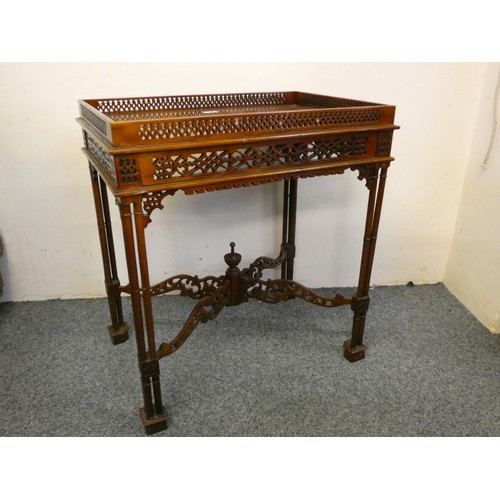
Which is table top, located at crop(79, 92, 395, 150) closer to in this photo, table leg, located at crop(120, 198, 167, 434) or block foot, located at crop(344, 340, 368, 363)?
table leg, located at crop(120, 198, 167, 434)

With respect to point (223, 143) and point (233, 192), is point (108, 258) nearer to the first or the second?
point (233, 192)

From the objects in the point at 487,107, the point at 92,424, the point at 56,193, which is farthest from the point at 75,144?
the point at 487,107

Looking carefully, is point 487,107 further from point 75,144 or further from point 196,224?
point 75,144

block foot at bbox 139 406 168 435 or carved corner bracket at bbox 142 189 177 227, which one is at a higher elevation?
carved corner bracket at bbox 142 189 177 227

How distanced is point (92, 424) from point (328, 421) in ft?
2.65

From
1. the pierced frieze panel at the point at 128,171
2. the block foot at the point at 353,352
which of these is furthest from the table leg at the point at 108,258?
the block foot at the point at 353,352

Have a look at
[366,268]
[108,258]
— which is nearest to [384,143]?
[366,268]

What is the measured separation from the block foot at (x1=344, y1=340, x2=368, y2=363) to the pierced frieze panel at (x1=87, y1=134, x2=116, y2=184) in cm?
116

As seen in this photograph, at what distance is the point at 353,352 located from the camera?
1.79 meters

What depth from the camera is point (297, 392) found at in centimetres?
164

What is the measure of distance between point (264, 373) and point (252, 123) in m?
0.97

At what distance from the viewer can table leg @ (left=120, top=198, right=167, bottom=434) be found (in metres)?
1.21

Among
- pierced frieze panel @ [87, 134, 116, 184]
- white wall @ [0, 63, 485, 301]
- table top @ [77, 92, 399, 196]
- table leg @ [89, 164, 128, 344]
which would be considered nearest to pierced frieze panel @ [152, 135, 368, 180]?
table top @ [77, 92, 399, 196]

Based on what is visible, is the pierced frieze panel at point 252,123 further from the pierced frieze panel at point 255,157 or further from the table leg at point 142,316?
the table leg at point 142,316
